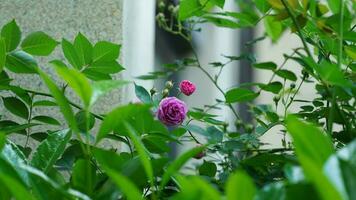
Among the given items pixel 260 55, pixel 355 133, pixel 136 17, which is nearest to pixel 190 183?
pixel 355 133

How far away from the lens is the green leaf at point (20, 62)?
888 millimetres

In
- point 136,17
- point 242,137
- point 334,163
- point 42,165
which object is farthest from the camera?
point 136,17

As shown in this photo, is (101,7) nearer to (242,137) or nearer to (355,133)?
(242,137)

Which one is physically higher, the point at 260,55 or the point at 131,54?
the point at 131,54

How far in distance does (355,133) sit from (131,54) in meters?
0.50

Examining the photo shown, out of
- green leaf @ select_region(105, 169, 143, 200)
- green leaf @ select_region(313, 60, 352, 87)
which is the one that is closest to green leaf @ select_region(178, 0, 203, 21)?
green leaf @ select_region(313, 60, 352, 87)

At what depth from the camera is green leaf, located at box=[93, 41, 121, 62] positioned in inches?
35.1

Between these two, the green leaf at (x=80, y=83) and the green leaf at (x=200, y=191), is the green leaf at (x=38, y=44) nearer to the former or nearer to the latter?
the green leaf at (x=80, y=83)

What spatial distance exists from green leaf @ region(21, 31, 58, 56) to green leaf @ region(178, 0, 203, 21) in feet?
0.77

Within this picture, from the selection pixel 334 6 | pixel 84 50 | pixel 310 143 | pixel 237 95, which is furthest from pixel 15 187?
pixel 334 6

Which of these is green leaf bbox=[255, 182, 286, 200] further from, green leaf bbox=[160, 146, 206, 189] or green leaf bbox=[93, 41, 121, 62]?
green leaf bbox=[93, 41, 121, 62]

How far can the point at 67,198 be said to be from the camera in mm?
531

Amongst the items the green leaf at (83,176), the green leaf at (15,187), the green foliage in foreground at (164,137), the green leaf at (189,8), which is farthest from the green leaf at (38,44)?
the green leaf at (15,187)

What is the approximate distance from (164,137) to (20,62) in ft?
0.77
